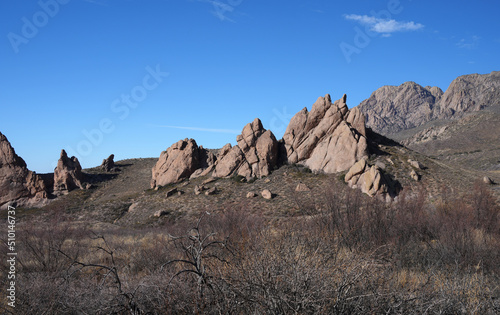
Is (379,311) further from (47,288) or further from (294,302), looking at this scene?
(47,288)

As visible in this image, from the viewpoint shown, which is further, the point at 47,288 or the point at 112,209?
the point at 112,209

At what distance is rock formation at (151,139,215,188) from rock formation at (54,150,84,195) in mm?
16582

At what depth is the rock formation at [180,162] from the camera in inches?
1709

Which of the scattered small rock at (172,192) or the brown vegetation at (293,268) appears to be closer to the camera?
the brown vegetation at (293,268)

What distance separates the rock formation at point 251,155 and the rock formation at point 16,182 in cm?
2880

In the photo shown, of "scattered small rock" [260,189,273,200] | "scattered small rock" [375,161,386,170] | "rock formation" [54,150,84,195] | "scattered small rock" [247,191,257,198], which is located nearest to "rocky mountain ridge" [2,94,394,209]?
"scattered small rock" [375,161,386,170]

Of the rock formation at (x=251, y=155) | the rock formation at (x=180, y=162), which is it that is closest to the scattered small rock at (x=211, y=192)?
the rock formation at (x=251, y=155)

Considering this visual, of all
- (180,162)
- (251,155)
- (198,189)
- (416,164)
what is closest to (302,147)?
(251,155)

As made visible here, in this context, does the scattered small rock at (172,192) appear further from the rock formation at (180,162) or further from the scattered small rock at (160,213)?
the scattered small rock at (160,213)

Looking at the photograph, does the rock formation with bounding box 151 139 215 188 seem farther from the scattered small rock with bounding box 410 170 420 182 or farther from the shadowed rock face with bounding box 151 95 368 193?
Answer: the scattered small rock with bounding box 410 170 420 182

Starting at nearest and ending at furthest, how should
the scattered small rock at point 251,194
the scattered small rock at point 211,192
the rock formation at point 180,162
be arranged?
the scattered small rock at point 251,194 < the scattered small rock at point 211,192 < the rock formation at point 180,162

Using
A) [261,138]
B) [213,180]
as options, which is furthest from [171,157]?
[261,138]

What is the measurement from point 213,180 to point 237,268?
3420cm

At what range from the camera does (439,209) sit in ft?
47.8
